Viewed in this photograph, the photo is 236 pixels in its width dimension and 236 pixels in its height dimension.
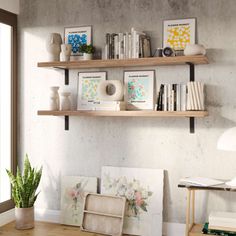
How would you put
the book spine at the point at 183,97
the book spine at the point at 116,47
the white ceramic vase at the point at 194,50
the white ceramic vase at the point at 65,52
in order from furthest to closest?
the white ceramic vase at the point at 65,52, the book spine at the point at 116,47, the book spine at the point at 183,97, the white ceramic vase at the point at 194,50

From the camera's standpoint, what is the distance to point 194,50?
10.9 feet

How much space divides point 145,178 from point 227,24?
151 centimetres

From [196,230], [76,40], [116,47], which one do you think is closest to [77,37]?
[76,40]

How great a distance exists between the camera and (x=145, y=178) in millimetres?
3723

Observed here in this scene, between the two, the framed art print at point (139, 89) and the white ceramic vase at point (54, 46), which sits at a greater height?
the white ceramic vase at point (54, 46)

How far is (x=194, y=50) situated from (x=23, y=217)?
2150 mm

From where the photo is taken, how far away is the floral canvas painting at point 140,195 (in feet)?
12.0

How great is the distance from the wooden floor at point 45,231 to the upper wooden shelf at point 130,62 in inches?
59.8

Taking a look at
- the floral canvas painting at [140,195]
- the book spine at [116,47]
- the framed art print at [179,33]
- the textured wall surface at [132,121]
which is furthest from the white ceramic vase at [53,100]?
the framed art print at [179,33]

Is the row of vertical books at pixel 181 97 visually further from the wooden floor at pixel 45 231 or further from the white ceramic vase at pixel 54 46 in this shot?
the wooden floor at pixel 45 231

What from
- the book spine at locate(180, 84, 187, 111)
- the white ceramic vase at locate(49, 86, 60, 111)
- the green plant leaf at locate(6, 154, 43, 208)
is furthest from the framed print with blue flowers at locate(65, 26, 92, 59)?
the green plant leaf at locate(6, 154, 43, 208)

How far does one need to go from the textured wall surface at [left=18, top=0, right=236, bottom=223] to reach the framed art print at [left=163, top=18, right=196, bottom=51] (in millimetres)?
55

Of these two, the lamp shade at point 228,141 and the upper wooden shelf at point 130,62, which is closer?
the lamp shade at point 228,141

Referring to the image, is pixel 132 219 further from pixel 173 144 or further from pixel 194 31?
pixel 194 31
